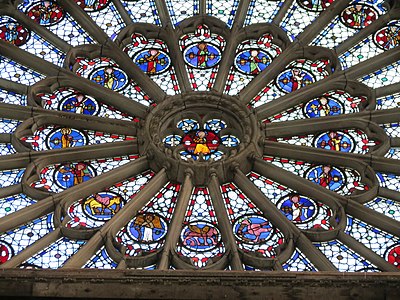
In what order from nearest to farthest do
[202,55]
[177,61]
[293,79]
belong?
[293,79]
[177,61]
[202,55]

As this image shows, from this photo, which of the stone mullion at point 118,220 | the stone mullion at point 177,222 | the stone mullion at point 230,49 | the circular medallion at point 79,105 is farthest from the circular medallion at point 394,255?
the circular medallion at point 79,105

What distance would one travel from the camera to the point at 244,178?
16.8 meters

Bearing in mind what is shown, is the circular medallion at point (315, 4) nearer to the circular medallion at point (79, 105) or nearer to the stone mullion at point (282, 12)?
the stone mullion at point (282, 12)

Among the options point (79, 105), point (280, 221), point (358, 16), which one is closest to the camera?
point (280, 221)

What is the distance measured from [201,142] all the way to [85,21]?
3374 mm

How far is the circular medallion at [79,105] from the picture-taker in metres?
18.1

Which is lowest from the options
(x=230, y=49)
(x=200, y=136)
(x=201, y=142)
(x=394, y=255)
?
(x=394, y=255)

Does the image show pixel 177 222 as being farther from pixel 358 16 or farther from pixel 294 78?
pixel 358 16

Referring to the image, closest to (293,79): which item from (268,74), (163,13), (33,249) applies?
(268,74)

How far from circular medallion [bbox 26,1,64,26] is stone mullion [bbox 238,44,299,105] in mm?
3607

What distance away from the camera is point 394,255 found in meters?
15.7

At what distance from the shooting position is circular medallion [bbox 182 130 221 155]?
1739 centimetres

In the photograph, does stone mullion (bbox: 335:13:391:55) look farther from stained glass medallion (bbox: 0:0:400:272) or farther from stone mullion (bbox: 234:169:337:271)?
stone mullion (bbox: 234:169:337:271)

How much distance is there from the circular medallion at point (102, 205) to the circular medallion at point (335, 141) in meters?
3.11
